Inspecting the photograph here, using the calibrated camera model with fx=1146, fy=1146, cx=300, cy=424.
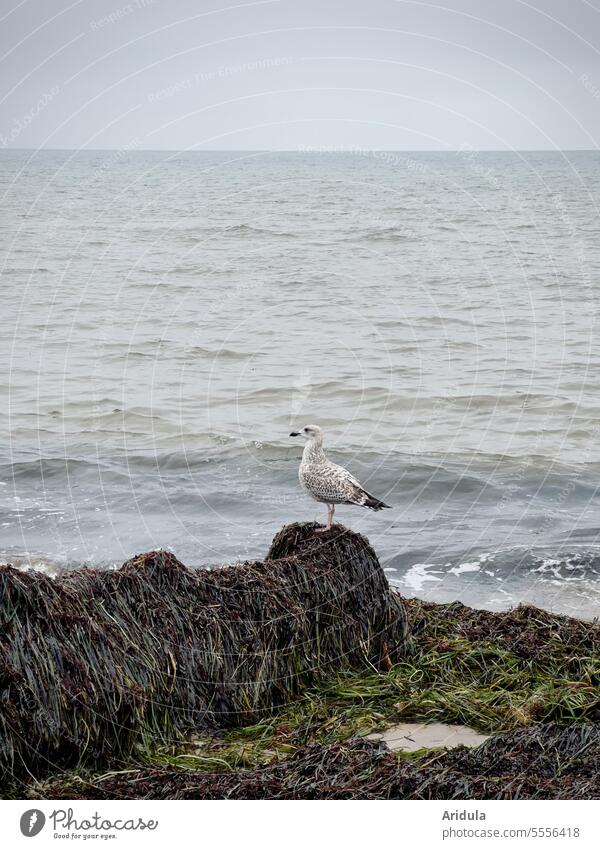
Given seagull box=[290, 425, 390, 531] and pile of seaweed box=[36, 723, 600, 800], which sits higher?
seagull box=[290, 425, 390, 531]

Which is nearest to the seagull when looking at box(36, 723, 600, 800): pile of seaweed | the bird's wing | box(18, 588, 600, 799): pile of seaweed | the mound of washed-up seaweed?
the bird's wing

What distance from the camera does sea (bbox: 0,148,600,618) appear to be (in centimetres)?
1323

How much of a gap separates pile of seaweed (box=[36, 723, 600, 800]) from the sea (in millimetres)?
4416

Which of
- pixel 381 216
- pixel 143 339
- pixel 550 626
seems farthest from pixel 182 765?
pixel 381 216

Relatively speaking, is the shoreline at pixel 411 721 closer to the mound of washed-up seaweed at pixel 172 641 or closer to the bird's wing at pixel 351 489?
the mound of washed-up seaweed at pixel 172 641

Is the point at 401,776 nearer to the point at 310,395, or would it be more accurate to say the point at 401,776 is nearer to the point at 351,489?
the point at 351,489

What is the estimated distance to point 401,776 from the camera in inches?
243

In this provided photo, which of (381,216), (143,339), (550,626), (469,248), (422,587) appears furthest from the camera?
(381,216)

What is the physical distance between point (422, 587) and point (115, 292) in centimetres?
2458

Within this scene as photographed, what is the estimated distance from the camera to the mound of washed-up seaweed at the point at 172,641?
22.0ft

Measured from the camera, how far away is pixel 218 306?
31422mm

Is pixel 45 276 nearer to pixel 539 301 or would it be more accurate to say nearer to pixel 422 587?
pixel 539 301

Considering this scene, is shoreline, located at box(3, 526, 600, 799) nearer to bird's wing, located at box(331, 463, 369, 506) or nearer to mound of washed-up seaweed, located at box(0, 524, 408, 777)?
mound of washed-up seaweed, located at box(0, 524, 408, 777)

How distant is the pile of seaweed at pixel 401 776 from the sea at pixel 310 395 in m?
4.42
